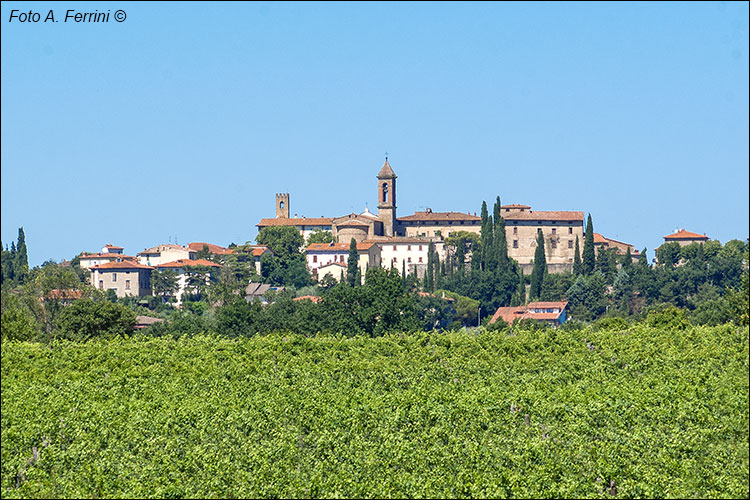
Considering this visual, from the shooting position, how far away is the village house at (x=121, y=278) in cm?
9250

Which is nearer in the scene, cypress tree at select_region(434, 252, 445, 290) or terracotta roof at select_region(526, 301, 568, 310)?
terracotta roof at select_region(526, 301, 568, 310)

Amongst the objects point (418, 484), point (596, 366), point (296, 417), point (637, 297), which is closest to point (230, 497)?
point (418, 484)

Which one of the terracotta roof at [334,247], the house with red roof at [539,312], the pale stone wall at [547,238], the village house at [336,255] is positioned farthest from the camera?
the pale stone wall at [547,238]

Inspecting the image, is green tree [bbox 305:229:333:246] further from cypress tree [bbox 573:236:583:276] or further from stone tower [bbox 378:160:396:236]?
cypress tree [bbox 573:236:583:276]

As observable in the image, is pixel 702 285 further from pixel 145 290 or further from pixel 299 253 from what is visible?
pixel 145 290

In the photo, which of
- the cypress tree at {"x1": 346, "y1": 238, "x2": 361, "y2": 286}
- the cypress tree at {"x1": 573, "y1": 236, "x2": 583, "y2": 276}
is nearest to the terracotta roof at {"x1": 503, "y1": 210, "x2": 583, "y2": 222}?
the cypress tree at {"x1": 573, "y1": 236, "x2": 583, "y2": 276}

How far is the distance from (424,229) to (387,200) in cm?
532

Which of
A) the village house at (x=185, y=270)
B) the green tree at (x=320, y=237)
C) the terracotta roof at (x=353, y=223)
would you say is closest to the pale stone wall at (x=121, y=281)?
the village house at (x=185, y=270)

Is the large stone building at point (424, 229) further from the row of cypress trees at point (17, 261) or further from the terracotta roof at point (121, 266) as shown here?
the row of cypress trees at point (17, 261)

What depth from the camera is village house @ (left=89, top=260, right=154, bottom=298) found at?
92.5 m

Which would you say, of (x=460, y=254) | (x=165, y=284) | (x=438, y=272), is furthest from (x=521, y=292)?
(x=165, y=284)

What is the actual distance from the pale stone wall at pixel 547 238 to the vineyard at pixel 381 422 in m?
68.4

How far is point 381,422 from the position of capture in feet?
77.2

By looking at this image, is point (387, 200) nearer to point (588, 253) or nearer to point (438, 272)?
point (438, 272)
